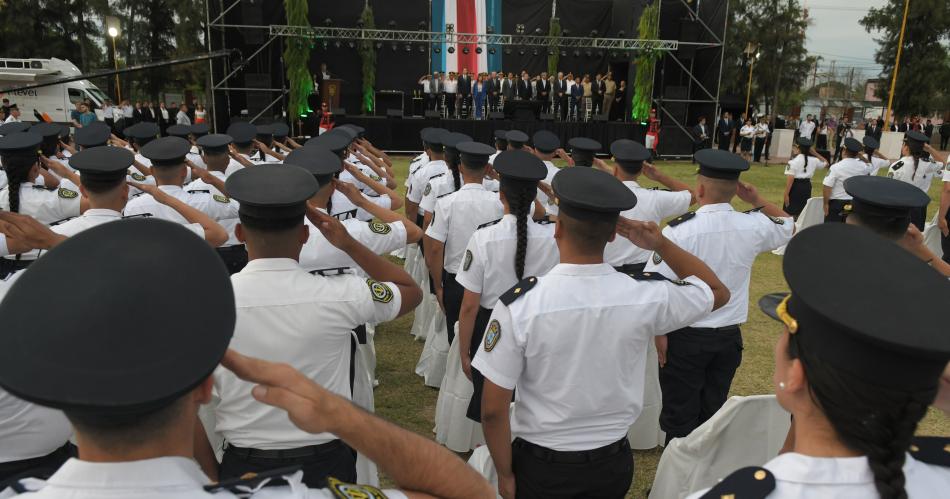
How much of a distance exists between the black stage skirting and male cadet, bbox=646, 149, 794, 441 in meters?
16.8

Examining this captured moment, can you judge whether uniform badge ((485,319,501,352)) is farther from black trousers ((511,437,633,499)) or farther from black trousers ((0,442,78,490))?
black trousers ((0,442,78,490))

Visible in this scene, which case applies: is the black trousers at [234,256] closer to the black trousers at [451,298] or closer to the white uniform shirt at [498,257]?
the black trousers at [451,298]

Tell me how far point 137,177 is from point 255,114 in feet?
47.6

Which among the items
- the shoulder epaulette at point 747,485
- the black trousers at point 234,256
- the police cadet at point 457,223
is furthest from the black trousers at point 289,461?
the black trousers at point 234,256

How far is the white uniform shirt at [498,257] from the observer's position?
12.0 ft

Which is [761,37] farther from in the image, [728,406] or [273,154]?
[728,406]

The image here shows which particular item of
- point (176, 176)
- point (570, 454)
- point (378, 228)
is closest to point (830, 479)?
point (570, 454)

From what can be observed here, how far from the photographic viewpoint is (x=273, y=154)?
698cm

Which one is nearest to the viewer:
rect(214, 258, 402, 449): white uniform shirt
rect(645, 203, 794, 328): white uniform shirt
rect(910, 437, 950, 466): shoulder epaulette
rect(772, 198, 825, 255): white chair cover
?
rect(910, 437, 950, 466): shoulder epaulette

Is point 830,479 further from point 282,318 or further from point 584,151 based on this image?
point 584,151

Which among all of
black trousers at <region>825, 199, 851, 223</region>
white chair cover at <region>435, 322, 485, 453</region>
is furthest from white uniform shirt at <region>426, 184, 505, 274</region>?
black trousers at <region>825, 199, 851, 223</region>

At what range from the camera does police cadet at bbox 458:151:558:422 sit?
3.65 metres

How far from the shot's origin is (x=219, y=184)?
4855mm

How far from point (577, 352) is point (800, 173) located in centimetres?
960
